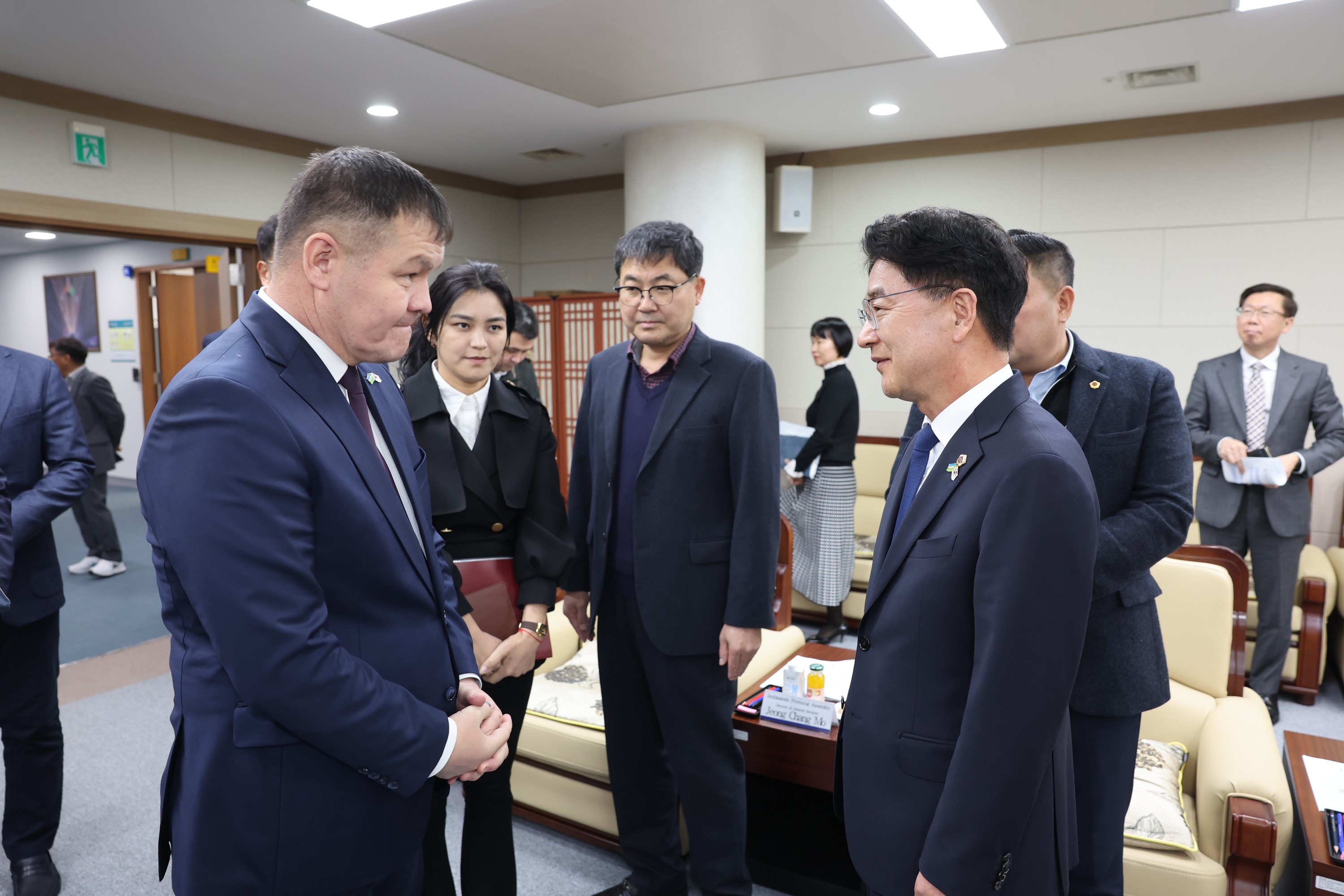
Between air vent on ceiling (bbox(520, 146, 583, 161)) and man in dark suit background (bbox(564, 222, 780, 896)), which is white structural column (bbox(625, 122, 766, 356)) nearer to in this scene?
air vent on ceiling (bbox(520, 146, 583, 161))

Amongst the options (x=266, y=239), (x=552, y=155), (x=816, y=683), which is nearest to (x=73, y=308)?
(x=552, y=155)

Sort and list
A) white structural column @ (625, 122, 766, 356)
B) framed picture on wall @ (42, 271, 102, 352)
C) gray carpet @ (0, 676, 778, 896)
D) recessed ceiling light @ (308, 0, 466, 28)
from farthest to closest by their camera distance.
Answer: framed picture on wall @ (42, 271, 102, 352)
white structural column @ (625, 122, 766, 356)
recessed ceiling light @ (308, 0, 466, 28)
gray carpet @ (0, 676, 778, 896)

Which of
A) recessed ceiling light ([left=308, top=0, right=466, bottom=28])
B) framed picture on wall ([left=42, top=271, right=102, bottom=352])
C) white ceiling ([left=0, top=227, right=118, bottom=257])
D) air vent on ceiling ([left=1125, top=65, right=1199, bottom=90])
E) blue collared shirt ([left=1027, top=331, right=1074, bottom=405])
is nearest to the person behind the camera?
blue collared shirt ([left=1027, top=331, right=1074, bottom=405])

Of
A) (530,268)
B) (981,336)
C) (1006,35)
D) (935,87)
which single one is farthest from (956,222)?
(530,268)

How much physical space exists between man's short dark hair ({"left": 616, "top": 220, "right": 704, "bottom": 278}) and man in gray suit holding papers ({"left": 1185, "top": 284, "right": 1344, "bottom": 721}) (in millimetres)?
3007

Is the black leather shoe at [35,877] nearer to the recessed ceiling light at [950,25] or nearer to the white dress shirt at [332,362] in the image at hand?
the white dress shirt at [332,362]

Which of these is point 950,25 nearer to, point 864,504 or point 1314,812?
point 864,504

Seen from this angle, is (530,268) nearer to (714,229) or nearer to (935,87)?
(714,229)

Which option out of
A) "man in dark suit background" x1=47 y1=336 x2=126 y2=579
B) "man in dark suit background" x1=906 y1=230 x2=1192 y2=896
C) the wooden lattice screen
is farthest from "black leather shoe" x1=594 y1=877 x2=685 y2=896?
"man in dark suit background" x1=47 y1=336 x2=126 y2=579

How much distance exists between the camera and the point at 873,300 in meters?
1.29

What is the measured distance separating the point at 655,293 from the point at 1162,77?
3.76 meters

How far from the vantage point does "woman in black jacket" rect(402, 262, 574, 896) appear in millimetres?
1857

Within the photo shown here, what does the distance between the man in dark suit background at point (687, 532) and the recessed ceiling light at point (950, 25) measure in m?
2.09

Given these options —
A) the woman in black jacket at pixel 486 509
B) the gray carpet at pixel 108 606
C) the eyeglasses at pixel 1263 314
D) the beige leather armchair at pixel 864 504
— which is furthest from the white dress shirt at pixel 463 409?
the eyeglasses at pixel 1263 314
